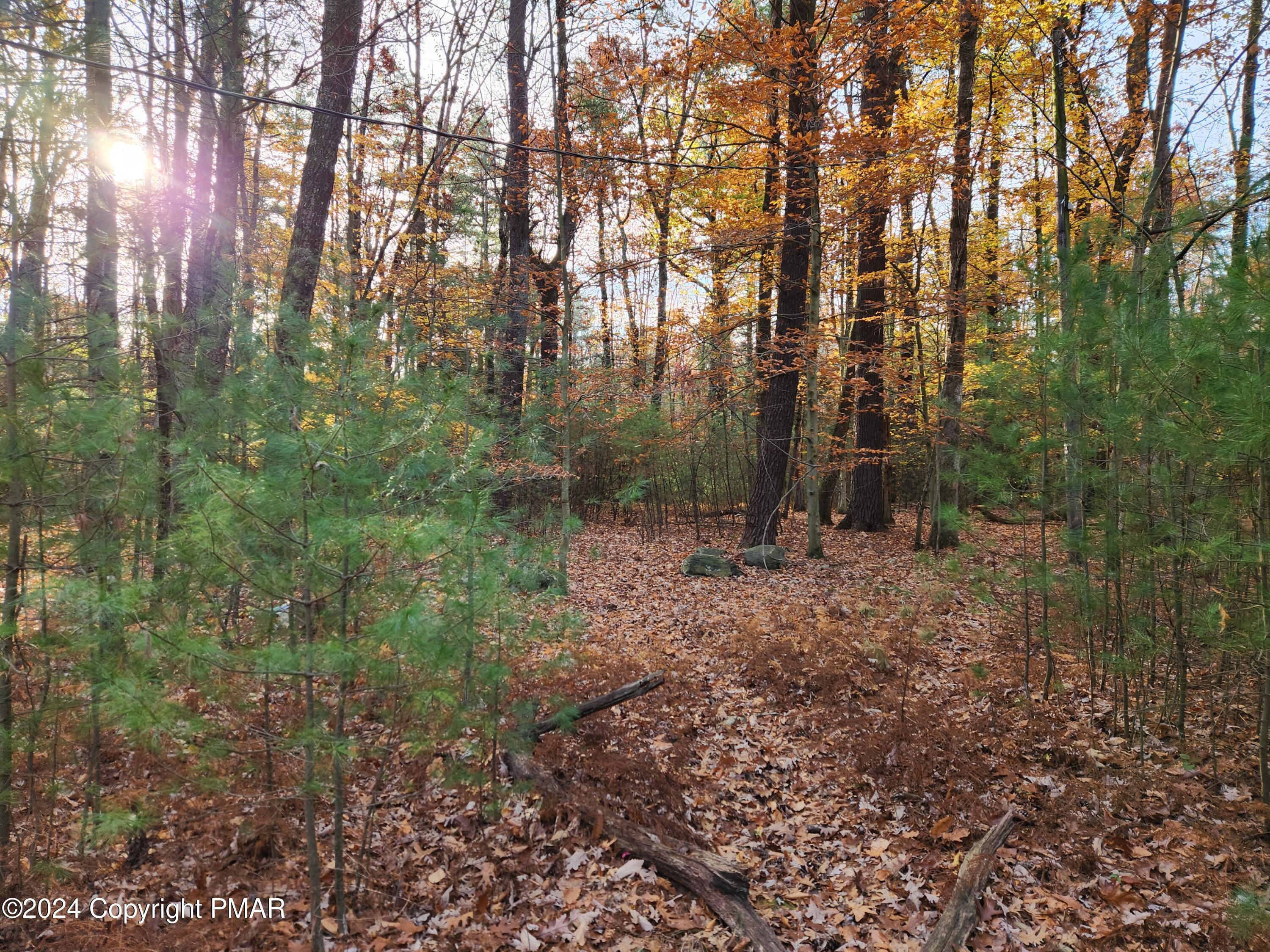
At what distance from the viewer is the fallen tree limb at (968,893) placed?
2770mm

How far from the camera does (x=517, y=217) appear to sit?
10.6 m

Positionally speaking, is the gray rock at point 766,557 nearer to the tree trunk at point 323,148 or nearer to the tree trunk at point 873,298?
the tree trunk at point 873,298

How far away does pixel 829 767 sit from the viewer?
4336mm

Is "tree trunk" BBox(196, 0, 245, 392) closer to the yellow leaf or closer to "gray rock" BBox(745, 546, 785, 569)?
the yellow leaf

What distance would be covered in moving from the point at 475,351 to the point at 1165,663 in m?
10.4

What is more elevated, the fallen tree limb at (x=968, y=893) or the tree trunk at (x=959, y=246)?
the tree trunk at (x=959, y=246)

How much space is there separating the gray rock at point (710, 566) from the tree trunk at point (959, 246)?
3.01m

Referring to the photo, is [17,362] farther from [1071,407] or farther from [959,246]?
[959,246]

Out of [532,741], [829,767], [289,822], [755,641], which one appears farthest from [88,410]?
[755,641]

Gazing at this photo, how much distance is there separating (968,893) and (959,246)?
9499 millimetres

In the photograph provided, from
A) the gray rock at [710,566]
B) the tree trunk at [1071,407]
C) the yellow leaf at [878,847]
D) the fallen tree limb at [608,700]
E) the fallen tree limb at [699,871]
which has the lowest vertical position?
the yellow leaf at [878,847]

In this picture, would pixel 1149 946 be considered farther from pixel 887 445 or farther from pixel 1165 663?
pixel 887 445

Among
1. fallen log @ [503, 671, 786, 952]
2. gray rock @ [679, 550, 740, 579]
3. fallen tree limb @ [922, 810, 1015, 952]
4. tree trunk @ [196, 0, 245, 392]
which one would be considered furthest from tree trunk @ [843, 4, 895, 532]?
tree trunk @ [196, 0, 245, 392]

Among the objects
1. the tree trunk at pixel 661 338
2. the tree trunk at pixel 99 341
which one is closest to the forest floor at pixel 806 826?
the tree trunk at pixel 99 341
